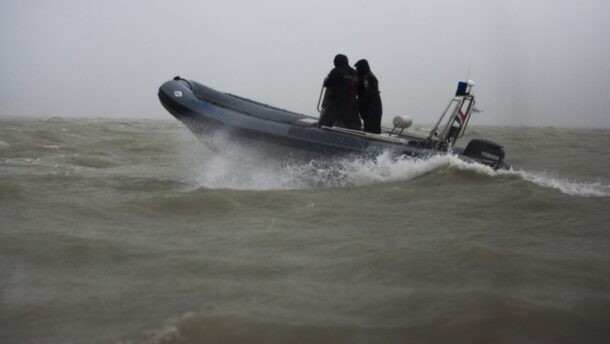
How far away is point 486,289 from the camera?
2617 mm

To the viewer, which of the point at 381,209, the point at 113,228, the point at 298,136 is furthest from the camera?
the point at 298,136

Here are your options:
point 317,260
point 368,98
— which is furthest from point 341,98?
point 317,260

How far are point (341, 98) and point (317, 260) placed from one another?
369 centimetres

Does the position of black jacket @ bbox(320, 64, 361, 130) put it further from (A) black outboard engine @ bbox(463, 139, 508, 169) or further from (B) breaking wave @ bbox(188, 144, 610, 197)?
(A) black outboard engine @ bbox(463, 139, 508, 169)

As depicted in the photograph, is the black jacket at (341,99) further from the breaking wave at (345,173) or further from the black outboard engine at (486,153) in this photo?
the black outboard engine at (486,153)

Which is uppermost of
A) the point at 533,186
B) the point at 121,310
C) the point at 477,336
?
the point at 533,186

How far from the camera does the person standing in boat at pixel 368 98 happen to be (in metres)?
6.53

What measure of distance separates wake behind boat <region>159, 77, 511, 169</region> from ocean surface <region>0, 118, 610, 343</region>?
301mm

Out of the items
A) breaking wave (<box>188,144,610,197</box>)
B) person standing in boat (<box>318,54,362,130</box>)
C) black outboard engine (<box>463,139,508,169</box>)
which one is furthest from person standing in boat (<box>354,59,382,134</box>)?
black outboard engine (<box>463,139,508,169</box>)

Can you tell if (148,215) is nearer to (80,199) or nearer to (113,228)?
(113,228)

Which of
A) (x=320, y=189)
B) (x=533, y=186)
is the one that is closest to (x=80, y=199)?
(x=320, y=189)

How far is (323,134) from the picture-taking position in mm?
6430

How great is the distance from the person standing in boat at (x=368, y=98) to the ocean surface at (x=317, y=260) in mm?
718

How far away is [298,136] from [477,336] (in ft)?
14.8
